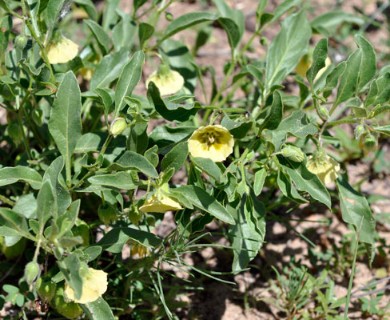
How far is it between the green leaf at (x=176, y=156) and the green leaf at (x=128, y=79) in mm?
237

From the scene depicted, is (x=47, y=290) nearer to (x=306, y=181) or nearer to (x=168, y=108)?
(x=168, y=108)

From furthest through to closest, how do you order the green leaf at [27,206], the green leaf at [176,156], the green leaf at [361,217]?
the green leaf at [361,217]
the green leaf at [27,206]
the green leaf at [176,156]

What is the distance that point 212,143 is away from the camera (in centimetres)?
210

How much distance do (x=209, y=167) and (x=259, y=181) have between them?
0.67 feet

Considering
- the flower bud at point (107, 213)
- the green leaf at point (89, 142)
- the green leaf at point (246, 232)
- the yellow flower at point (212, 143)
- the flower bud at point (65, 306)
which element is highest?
the yellow flower at point (212, 143)

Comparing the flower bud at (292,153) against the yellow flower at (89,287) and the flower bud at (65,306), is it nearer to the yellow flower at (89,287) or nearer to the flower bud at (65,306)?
the yellow flower at (89,287)

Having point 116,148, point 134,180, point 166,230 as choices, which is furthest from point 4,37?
point 166,230

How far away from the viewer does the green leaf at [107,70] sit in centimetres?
238

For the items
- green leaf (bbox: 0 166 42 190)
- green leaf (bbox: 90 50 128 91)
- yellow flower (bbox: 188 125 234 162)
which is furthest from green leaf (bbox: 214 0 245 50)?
green leaf (bbox: 0 166 42 190)

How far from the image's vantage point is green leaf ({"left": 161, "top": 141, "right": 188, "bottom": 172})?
2.06m

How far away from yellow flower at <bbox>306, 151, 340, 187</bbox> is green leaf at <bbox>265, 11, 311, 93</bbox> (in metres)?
0.45

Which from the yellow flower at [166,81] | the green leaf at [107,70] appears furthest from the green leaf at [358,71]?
the green leaf at [107,70]

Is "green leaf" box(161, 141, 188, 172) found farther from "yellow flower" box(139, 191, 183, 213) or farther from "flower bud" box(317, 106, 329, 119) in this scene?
"flower bud" box(317, 106, 329, 119)

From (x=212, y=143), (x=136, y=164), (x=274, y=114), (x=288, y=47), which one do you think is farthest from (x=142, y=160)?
(x=288, y=47)
